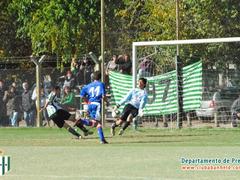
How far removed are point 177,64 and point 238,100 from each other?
8.87 feet

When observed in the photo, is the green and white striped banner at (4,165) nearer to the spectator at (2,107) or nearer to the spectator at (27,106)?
the spectator at (27,106)

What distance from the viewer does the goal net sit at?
27.4 m

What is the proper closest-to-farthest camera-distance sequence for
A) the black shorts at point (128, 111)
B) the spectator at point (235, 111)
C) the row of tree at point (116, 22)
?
1. the black shorts at point (128, 111)
2. the spectator at point (235, 111)
3. the row of tree at point (116, 22)

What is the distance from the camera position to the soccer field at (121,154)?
43.7 feet

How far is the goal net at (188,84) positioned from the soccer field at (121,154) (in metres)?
1.43

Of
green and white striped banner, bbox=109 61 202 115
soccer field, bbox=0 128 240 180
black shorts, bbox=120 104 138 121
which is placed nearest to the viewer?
soccer field, bbox=0 128 240 180

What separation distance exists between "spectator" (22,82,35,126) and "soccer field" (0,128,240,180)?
543 centimetres

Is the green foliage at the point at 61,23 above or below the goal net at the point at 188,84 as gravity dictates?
above

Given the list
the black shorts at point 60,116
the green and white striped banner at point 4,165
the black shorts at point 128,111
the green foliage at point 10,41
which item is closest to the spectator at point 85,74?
the black shorts at point 128,111

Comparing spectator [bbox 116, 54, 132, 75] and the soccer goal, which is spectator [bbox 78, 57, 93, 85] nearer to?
spectator [bbox 116, 54, 132, 75]

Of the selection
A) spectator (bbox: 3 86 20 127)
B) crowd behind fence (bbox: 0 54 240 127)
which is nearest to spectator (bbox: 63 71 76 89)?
crowd behind fence (bbox: 0 54 240 127)

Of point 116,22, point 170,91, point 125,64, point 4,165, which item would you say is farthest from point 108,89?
point 4,165

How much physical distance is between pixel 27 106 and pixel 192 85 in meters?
7.48

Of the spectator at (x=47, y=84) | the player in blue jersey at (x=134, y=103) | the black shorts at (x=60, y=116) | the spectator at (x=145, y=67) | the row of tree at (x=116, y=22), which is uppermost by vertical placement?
the row of tree at (x=116, y=22)
